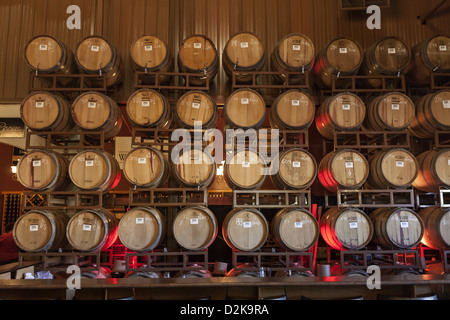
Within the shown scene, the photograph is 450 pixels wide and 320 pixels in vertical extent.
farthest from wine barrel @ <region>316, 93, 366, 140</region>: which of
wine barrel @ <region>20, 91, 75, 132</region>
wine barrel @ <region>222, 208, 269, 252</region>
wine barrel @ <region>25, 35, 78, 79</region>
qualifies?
wine barrel @ <region>25, 35, 78, 79</region>

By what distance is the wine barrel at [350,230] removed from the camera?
15.9ft

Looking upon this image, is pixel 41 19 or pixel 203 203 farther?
pixel 41 19

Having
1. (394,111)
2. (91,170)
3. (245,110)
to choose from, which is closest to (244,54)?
(245,110)

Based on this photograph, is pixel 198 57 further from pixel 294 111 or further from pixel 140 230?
pixel 140 230

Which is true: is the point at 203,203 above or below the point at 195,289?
above

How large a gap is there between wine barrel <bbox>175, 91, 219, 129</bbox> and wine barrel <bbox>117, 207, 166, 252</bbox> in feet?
4.36

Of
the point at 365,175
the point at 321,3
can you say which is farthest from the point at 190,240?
the point at 321,3

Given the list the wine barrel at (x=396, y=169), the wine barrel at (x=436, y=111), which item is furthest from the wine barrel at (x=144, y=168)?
the wine barrel at (x=436, y=111)

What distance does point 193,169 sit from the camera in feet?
16.2

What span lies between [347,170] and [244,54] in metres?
2.20

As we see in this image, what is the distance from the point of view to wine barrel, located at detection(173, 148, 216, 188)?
4930 millimetres

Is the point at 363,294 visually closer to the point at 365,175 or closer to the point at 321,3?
the point at 365,175

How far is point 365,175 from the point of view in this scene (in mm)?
5016

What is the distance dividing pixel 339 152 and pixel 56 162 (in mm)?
3794
